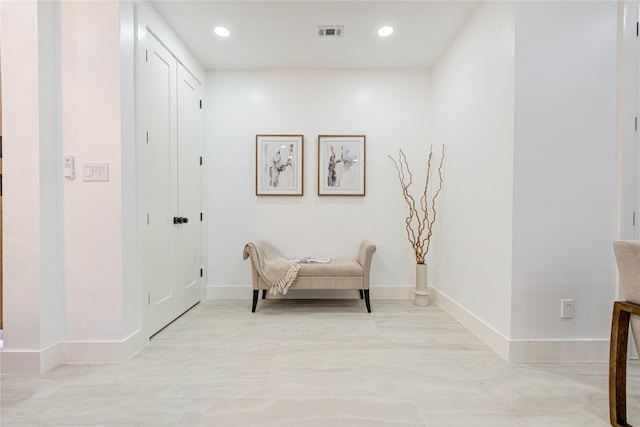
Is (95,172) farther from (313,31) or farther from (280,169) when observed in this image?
(313,31)

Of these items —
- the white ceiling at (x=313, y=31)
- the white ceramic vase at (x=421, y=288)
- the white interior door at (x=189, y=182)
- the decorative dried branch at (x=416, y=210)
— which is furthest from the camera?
the decorative dried branch at (x=416, y=210)

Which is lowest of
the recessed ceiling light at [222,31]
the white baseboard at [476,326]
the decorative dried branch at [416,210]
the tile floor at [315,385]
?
the tile floor at [315,385]

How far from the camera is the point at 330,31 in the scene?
9.86ft

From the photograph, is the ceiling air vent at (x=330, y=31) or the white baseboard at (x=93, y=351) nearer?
the white baseboard at (x=93, y=351)

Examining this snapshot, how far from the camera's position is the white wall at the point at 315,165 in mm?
3830

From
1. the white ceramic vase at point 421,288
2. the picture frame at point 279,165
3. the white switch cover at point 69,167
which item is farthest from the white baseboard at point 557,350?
the white switch cover at point 69,167

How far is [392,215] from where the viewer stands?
12.6ft

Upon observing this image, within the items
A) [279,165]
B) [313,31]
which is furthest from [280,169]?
[313,31]

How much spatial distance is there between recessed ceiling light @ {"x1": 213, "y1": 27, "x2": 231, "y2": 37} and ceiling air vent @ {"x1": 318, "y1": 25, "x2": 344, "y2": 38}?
33.1 inches

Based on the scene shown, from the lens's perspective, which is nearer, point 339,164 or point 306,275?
point 306,275

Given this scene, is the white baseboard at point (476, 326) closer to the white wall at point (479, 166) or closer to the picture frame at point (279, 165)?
the white wall at point (479, 166)

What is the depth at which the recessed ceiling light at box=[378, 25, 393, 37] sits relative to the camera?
2.95 m

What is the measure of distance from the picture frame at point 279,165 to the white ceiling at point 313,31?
841 millimetres

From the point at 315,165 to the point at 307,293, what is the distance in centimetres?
149
